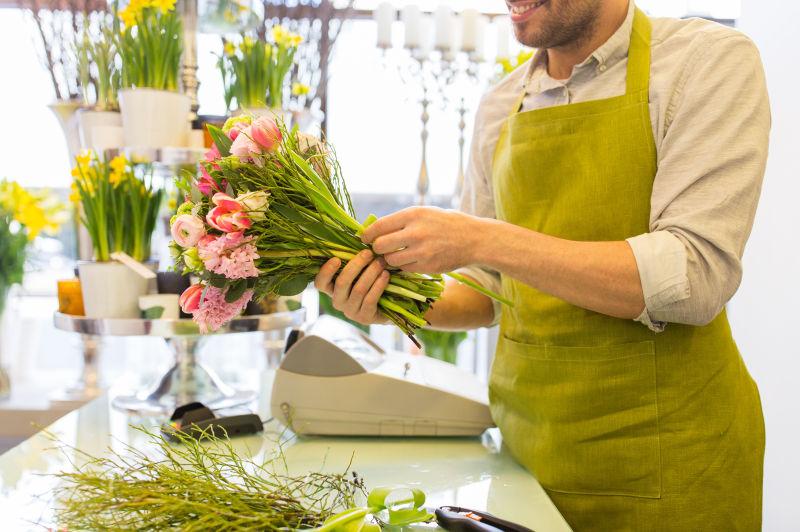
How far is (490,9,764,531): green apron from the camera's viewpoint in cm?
120

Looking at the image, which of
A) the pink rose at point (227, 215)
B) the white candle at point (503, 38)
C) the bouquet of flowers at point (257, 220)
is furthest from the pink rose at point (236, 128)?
the white candle at point (503, 38)

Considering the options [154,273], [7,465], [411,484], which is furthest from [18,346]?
[411,484]

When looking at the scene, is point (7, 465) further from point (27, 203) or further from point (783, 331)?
point (783, 331)

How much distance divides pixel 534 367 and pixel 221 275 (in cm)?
60

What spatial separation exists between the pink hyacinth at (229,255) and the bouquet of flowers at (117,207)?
85cm

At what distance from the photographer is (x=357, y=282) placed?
117 centimetres

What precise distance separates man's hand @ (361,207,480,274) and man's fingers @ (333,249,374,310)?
0.08 ft

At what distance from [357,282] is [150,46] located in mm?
983

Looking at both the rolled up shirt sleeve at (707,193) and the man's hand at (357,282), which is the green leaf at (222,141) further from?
the rolled up shirt sleeve at (707,193)

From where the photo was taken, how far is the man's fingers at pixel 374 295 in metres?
1.17

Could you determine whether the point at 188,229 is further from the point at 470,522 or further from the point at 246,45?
the point at 246,45

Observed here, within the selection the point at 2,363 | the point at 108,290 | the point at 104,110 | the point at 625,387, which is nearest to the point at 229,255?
the point at 625,387

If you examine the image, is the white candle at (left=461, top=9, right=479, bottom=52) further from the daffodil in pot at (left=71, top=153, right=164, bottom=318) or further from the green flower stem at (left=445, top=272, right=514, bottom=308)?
the green flower stem at (left=445, top=272, right=514, bottom=308)

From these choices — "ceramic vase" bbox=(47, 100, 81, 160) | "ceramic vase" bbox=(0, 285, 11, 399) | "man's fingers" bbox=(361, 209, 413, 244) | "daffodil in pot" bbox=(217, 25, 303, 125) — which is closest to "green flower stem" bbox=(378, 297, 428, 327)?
"man's fingers" bbox=(361, 209, 413, 244)
